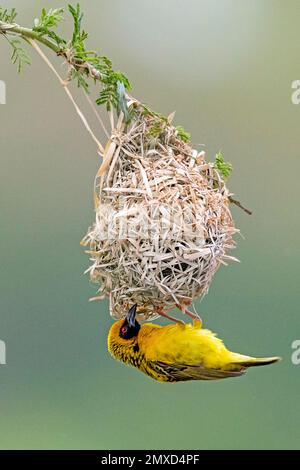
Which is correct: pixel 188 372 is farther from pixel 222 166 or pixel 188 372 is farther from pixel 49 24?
pixel 49 24

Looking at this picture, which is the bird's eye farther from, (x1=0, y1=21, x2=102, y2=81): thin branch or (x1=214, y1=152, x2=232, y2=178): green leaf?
(x1=0, y1=21, x2=102, y2=81): thin branch

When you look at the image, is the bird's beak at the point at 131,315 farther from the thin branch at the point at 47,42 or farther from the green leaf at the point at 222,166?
the thin branch at the point at 47,42

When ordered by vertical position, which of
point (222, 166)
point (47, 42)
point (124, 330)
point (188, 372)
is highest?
point (47, 42)

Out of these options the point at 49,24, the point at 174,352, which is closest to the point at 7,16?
the point at 49,24

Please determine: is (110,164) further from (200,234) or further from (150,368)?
(150,368)

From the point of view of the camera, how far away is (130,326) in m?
1.93

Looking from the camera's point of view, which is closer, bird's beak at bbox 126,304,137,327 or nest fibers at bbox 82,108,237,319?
nest fibers at bbox 82,108,237,319

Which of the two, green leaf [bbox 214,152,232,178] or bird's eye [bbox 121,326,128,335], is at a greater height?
green leaf [bbox 214,152,232,178]

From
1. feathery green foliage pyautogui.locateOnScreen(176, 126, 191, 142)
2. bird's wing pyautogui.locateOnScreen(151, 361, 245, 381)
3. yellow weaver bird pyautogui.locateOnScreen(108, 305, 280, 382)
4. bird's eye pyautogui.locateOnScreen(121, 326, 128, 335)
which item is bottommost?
bird's wing pyautogui.locateOnScreen(151, 361, 245, 381)

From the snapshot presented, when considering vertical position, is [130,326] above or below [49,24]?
below

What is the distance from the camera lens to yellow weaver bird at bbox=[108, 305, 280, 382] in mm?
1898

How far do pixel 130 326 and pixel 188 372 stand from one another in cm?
24

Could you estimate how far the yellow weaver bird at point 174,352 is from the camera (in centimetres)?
190

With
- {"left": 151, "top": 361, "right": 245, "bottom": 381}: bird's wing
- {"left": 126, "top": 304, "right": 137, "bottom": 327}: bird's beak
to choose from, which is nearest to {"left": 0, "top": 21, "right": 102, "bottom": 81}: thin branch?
{"left": 126, "top": 304, "right": 137, "bottom": 327}: bird's beak
